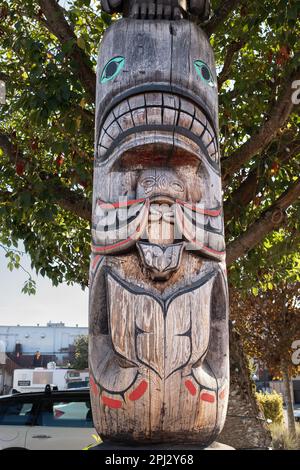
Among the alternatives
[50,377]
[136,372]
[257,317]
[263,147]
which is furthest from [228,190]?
[50,377]

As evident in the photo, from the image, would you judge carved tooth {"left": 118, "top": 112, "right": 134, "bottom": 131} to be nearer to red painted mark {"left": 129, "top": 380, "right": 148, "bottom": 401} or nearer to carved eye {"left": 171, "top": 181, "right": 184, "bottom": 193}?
carved eye {"left": 171, "top": 181, "right": 184, "bottom": 193}

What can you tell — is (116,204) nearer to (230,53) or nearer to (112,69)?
(112,69)

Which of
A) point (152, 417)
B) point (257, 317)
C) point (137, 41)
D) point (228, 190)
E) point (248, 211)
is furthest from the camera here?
point (257, 317)

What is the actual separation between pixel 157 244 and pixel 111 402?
97cm

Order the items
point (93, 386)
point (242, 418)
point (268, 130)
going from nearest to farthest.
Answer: point (93, 386)
point (268, 130)
point (242, 418)

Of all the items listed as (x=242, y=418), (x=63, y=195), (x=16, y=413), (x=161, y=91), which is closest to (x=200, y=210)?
(x=161, y=91)

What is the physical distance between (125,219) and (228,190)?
4.60 m

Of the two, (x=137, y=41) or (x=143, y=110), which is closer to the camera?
(x=143, y=110)

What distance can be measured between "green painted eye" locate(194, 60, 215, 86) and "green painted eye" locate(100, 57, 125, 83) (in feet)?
1.79

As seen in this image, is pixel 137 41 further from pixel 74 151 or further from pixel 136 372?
pixel 74 151

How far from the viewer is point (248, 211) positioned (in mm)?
7191

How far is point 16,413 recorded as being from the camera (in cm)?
712

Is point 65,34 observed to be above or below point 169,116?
above

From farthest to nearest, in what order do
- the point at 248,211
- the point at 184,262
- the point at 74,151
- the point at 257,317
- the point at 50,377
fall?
the point at 50,377, the point at 257,317, the point at 248,211, the point at 74,151, the point at 184,262
